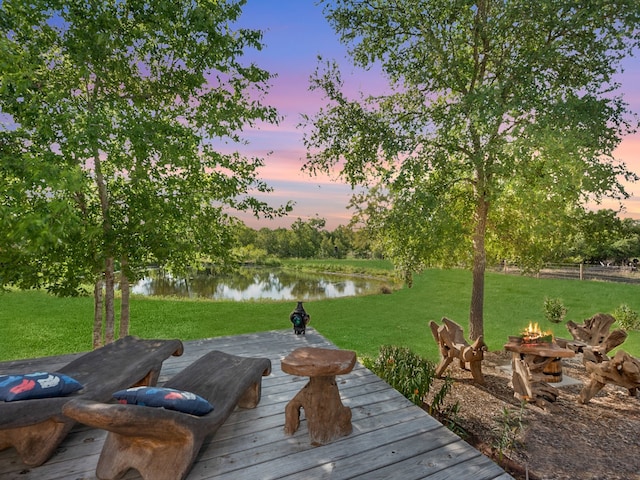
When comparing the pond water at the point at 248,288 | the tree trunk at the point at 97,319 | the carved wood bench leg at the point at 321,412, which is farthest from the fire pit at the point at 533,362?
the pond water at the point at 248,288

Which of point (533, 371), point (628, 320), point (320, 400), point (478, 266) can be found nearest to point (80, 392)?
point (320, 400)

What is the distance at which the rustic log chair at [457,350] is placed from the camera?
6.65 meters

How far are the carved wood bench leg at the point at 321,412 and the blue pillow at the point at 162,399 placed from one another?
3.40 ft

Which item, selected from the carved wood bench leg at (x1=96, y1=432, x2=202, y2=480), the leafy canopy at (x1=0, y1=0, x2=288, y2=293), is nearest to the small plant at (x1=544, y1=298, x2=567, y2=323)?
the leafy canopy at (x1=0, y1=0, x2=288, y2=293)

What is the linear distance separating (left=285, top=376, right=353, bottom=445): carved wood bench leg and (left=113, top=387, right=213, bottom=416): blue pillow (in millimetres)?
1035

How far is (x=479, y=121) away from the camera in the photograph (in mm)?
7180

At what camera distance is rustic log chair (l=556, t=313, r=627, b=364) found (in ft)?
24.3

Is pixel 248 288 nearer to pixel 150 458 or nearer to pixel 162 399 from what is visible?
pixel 150 458

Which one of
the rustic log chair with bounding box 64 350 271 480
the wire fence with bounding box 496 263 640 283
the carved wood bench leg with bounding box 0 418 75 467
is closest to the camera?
the rustic log chair with bounding box 64 350 271 480

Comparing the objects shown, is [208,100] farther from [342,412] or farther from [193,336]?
[193,336]

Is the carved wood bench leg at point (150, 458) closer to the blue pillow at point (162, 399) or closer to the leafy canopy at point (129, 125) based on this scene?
the blue pillow at point (162, 399)

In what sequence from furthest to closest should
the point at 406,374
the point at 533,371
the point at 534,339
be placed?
the point at 534,339 < the point at 533,371 < the point at 406,374

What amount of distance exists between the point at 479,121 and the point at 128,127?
21.1 feet

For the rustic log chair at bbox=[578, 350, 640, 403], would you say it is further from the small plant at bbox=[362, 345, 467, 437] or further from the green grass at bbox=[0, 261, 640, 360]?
the green grass at bbox=[0, 261, 640, 360]
